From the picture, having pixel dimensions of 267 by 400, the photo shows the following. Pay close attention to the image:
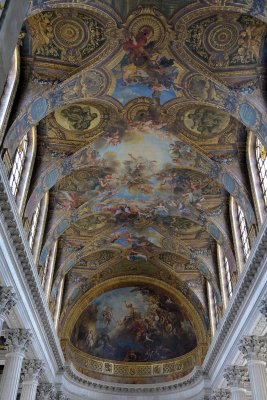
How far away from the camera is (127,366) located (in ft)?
92.4

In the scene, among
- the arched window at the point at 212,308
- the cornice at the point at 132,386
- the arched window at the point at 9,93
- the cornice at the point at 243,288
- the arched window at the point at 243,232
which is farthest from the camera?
the cornice at the point at 132,386

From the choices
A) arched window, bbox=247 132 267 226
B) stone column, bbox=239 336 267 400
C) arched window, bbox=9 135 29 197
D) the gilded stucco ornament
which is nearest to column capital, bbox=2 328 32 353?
arched window, bbox=9 135 29 197

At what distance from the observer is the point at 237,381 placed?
20.4 metres

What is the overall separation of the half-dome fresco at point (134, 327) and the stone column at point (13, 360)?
380 inches

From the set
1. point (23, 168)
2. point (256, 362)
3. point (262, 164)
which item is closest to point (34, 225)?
point (23, 168)

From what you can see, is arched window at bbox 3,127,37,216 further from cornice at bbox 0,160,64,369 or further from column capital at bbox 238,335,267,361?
column capital at bbox 238,335,267,361

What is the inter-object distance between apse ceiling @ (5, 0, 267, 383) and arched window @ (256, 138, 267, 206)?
708 millimetres

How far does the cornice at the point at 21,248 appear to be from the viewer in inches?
537

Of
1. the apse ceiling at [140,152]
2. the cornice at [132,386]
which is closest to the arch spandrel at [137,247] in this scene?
the apse ceiling at [140,152]

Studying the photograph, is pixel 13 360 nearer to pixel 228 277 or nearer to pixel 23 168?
pixel 23 168

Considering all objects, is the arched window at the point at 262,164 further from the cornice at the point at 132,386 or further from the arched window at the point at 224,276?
the cornice at the point at 132,386

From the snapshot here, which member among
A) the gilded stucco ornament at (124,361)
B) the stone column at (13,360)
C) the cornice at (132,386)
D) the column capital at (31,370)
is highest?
the gilded stucco ornament at (124,361)

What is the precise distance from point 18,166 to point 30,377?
906cm

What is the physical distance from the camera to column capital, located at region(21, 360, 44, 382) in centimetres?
2044
